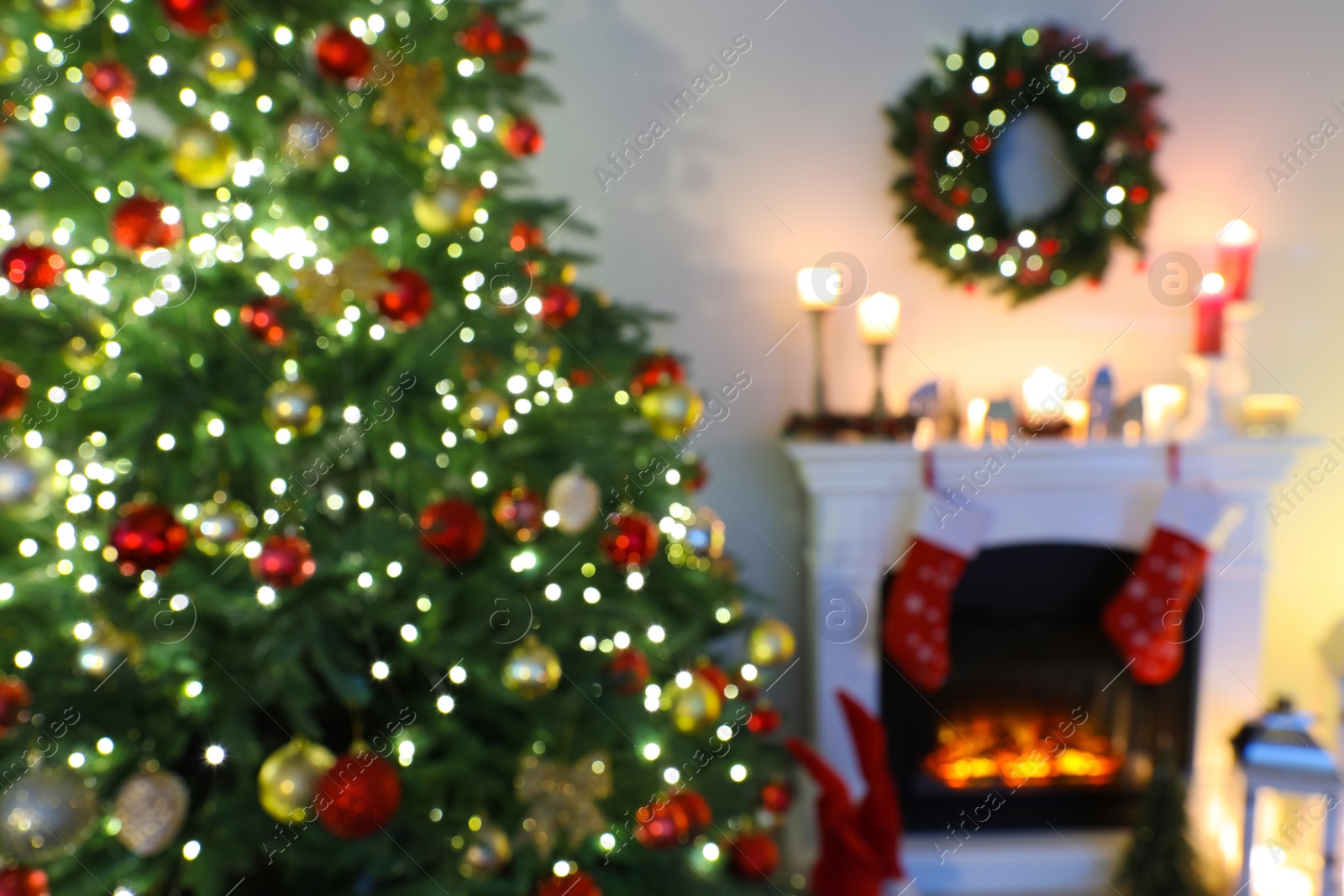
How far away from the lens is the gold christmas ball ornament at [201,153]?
1179mm

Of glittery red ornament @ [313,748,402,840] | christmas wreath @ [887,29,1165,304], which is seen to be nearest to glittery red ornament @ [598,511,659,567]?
glittery red ornament @ [313,748,402,840]

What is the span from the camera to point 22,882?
1106 mm

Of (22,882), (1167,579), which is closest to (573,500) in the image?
(22,882)

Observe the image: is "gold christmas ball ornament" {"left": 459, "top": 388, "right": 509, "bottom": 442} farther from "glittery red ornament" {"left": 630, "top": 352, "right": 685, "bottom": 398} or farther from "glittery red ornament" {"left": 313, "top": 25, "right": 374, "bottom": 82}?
"glittery red ornament" {"left": 313, "top": 25, "right": 374, "bottom": 82}

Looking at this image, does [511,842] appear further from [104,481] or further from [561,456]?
[104,481]

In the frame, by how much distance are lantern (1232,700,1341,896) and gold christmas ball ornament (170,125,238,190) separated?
235 centimetres

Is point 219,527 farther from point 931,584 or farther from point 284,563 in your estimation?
point 931,584

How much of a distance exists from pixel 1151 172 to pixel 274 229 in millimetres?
2055

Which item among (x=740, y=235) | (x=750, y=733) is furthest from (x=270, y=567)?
(x=740, y=235)

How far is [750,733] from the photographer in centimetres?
192

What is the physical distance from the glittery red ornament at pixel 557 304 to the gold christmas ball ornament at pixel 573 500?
33 cm

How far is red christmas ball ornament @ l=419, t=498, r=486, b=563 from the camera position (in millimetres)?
1298

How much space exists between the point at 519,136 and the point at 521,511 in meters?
0.66

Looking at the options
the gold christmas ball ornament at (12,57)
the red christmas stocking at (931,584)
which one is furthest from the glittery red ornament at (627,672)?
the gold christmas ball ornament at (12,57)
